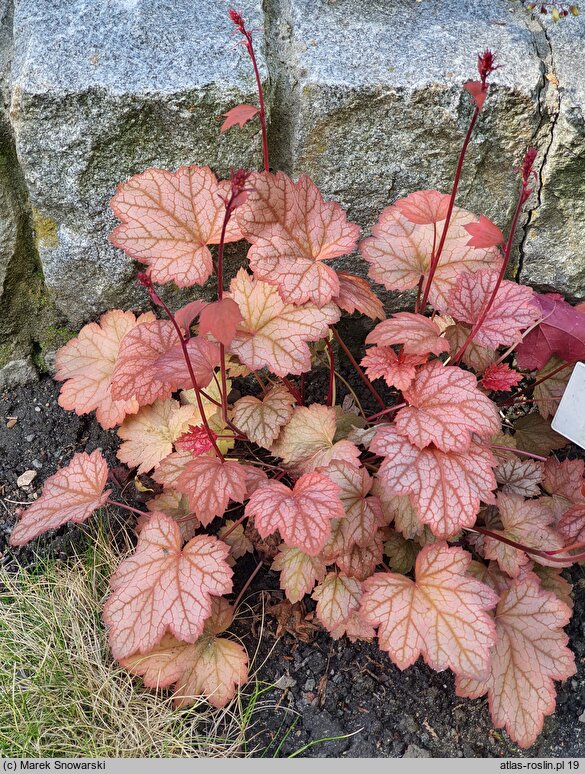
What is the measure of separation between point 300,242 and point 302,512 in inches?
24.0

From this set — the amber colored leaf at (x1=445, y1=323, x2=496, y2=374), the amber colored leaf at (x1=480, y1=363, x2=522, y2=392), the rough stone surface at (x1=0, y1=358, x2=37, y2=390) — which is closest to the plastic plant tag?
the amber colored leaf at (x1=480, y1=363, x2=522, y2=392)

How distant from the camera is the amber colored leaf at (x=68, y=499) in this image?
1.60 m

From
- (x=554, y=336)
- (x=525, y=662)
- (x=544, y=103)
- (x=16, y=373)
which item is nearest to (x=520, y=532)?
(x=525, y=662)

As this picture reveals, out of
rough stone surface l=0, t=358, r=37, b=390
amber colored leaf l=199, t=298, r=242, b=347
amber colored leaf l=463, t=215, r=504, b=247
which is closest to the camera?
amber colored leaf l=199, t=298, r=242, b=347

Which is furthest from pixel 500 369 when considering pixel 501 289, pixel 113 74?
pixel 113 74

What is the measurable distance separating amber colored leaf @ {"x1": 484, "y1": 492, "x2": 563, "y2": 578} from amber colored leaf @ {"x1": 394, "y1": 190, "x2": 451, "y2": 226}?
684 mm

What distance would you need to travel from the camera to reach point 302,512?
55.9 inches

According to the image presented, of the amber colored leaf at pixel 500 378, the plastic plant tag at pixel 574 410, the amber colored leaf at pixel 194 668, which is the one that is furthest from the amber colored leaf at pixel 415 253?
the amber colored leaf at pixel 194 668

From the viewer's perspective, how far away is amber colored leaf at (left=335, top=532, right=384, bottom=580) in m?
1.59

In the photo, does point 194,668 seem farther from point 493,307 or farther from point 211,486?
point 493,307

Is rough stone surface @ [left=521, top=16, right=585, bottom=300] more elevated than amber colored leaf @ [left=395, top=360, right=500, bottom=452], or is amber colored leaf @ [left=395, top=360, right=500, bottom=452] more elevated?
rough stone surface @ [left=521, top=16, right=585, bottom=300]

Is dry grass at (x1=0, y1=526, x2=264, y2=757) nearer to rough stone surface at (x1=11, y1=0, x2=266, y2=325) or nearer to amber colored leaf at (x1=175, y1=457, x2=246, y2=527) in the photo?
amber colored leaf at (x1=175, y1=457, x2=246, y2=527)

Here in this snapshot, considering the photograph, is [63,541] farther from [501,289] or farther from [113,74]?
[501,289]

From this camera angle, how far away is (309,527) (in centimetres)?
140
